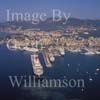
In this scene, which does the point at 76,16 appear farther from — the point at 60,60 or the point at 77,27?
the point at 60,60

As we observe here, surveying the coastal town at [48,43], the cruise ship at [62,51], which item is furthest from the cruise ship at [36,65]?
the cruise ship at [62,51]

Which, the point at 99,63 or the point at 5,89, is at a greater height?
the point at 99,63

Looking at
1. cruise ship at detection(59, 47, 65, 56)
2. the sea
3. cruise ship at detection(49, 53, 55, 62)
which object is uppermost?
cruise ship at detection(59, 47, 65, 56)

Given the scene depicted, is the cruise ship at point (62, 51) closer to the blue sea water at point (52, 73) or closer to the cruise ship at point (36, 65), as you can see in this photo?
the blue sea water at point (52, 73)

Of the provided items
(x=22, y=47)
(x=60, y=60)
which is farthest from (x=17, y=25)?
(x=60, y=60)

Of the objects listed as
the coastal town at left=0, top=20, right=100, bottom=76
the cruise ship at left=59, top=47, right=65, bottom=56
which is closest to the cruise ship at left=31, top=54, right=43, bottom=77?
the coastal town at left=0, top=20, right=100, bottom=76

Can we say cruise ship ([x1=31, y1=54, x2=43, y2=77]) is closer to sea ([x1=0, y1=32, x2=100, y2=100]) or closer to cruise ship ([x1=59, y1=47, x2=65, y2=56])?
sea ([x1=0, y1=32, x2=100, y2=100])

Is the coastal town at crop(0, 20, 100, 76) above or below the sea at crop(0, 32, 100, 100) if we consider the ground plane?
above
